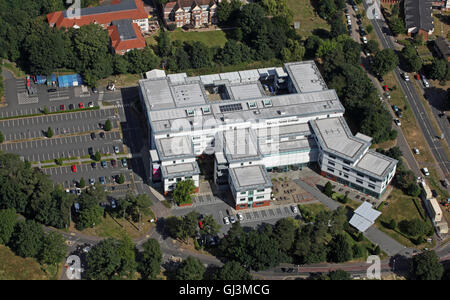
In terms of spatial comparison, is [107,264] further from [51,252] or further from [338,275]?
[338,275]

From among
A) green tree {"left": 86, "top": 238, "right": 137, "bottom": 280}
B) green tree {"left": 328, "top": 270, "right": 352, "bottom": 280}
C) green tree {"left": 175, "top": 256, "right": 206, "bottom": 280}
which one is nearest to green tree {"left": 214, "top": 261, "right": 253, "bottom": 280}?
green tree {"left": 175, "top": 256, "right": 206, "bottom": 280}

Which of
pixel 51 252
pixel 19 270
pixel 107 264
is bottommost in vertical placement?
pixel 19 270

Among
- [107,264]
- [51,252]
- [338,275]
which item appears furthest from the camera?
[51,252]

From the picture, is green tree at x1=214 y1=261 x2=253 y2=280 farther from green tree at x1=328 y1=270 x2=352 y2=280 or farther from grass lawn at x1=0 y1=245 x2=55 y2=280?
grass lawn at x1=0 y1=245 x2=55 y2=280

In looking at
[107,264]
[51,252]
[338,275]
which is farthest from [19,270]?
[338,275]
